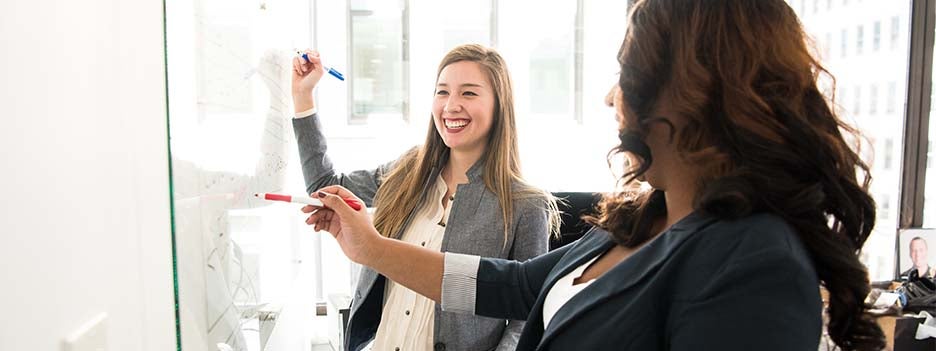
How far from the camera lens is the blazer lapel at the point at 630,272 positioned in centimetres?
72

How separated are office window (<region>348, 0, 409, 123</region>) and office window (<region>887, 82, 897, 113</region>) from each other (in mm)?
2562

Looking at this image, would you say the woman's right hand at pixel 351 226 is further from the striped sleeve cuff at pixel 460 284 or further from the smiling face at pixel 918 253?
the smiling face at pixel 918 253

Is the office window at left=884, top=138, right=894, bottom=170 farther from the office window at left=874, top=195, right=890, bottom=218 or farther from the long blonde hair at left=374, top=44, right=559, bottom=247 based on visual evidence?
the long blonde hair at left=374, top=44, right=559, bottom=247

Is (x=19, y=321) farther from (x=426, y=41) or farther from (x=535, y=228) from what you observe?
(x=426, y=41)

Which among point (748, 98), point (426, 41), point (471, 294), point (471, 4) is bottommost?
point (471, 294)

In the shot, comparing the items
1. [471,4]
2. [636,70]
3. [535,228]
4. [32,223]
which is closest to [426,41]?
[471,4]

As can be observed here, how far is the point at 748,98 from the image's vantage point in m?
0.67

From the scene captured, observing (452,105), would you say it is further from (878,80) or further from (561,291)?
(878,80)

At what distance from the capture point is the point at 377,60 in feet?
10.6

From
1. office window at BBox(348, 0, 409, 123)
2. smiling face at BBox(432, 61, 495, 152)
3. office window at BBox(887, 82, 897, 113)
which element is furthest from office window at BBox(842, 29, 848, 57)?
smiling face at BBox(432, 61, 495, 152)

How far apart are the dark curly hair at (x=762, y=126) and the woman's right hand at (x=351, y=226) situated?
0.59 metres

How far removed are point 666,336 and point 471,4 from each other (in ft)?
9.23

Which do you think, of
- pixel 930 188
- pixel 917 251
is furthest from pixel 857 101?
pixel 917 251

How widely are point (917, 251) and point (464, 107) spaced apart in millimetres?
2791
